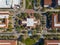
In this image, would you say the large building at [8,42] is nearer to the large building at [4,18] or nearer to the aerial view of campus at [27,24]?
the aerial view of campus at [27,24]

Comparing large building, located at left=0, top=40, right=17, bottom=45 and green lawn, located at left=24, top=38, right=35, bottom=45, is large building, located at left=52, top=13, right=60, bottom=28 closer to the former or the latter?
green lawn, located at left=24, top=38, right=35, bottom=45

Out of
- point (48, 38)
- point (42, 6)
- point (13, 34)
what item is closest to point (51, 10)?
point (42, 6)

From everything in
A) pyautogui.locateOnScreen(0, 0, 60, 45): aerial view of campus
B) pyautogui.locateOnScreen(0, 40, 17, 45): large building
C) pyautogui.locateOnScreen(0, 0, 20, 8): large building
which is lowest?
pyautogui.locateOnScreen(0, 40, 17, 45): large building

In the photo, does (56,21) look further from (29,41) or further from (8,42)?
(8,42)

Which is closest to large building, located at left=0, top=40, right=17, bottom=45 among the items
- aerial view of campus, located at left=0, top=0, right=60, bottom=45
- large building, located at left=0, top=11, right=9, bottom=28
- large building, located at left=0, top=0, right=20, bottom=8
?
aerial view of campus, located at left=0, top=0, right=60, bottom=45

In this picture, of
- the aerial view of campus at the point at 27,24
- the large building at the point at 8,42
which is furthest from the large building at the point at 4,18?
the large building at the point at 8,42

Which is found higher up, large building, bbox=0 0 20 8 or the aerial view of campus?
large building, bbox=0 0 20 8

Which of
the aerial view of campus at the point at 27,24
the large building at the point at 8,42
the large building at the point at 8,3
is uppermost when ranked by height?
the large building at the point at 8,3

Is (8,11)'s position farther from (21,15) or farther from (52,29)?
(52,29)
